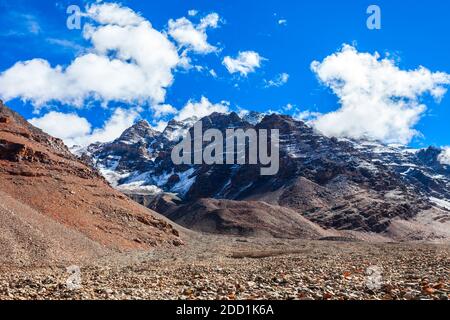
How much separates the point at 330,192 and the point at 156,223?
11311cm

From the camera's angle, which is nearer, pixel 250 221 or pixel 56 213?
pixel 56 213

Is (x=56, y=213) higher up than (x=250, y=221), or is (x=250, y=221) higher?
(x=250, y=221)

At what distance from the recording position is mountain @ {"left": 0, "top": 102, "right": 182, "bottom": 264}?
4415 centimetres

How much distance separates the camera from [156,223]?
263ft

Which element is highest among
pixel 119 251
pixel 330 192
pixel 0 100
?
pixel 0 100

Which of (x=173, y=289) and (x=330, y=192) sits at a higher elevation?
(x=330, y=192)

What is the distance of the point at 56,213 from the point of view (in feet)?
200

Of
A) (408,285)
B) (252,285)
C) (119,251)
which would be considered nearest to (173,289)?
(252,285)

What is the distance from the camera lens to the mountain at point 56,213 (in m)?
44.2

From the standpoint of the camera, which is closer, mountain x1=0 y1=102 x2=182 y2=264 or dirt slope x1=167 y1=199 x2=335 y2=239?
mountain x1=0 y1=102 x2=182 y2=264

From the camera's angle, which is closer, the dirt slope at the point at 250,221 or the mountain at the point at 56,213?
the mountain at the point at 56,213
